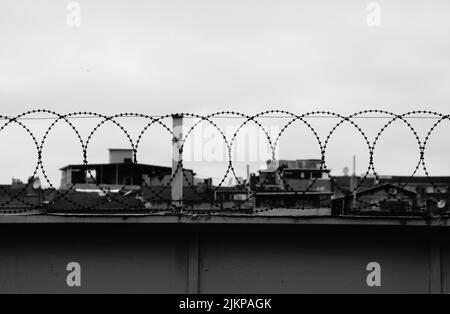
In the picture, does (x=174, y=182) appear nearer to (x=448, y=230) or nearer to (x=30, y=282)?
(x=30, y=282)

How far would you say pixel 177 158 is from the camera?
8133mm

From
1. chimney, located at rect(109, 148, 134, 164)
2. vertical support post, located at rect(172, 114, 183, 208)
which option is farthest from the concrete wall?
chimney, located at rect(109, 148, 134, 164)

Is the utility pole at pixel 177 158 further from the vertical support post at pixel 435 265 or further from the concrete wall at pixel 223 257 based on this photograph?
the vertical support post at pixel 435 265

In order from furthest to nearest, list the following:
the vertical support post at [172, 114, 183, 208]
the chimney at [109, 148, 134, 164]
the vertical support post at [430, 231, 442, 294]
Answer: the chimney at [109, 148, 134, 164]
the vertical support post at [172, 114, 183, 208]
the vertical support post at [430, 231, 442, 294]

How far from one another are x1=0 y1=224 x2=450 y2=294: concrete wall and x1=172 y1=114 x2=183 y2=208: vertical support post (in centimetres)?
48

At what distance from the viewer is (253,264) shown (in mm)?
8023

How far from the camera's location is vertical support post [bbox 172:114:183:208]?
810cm

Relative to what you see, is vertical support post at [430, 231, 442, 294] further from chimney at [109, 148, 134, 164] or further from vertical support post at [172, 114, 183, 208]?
chimney at [109, 148, 134, 164]

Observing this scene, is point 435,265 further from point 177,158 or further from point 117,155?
point 117,155

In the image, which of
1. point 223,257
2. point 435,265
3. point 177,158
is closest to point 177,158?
point 177,158

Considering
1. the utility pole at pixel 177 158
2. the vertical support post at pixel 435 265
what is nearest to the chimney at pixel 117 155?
the utility pole at pixel 177 158

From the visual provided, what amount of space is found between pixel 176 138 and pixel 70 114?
142 centimetres

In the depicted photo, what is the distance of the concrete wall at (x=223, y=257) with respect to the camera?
26.0ft

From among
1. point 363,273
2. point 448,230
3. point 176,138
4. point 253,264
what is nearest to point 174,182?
point 176,138
